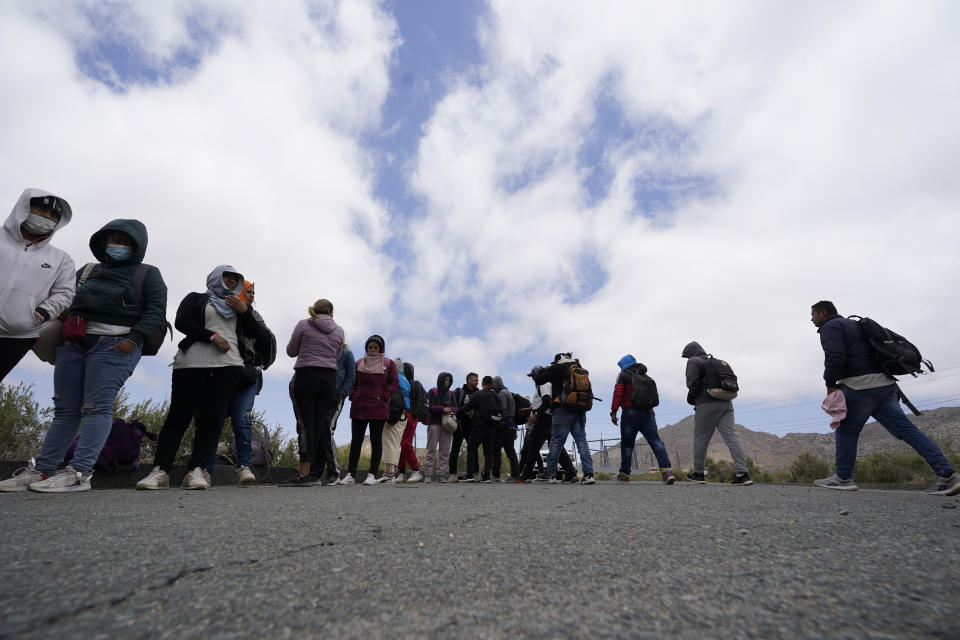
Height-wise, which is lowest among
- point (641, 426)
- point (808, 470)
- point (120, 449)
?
point (808, 470)

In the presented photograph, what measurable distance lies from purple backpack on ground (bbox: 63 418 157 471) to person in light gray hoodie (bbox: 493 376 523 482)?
518 centimetres

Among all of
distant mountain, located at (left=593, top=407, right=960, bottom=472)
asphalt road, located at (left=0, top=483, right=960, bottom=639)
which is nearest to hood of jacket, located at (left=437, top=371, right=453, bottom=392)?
asphalt road, located at (left=0, top=483, right=960, bottom=639)

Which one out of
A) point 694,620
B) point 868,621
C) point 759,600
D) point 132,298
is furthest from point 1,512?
point 868,621

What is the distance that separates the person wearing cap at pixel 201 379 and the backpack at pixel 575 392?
4599 mm

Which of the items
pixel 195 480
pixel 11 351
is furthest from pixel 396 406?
pixel 11 351

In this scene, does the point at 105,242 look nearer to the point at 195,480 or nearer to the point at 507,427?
the point at 195,480

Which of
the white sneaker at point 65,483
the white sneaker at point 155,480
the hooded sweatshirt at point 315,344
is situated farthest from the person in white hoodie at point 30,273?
the hooded sweatshirt at point 315,344

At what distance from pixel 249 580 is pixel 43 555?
77 centimetres

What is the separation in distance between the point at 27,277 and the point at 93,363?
82 cm

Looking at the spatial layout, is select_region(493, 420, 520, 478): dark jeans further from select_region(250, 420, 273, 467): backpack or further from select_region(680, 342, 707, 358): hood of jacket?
select_region(250, 420, 273, 467): backpack

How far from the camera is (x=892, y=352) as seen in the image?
499 centimetres

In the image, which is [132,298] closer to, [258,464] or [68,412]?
[68,412]

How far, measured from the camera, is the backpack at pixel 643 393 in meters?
7.46

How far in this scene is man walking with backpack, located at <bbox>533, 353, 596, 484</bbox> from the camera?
24.3 ft
